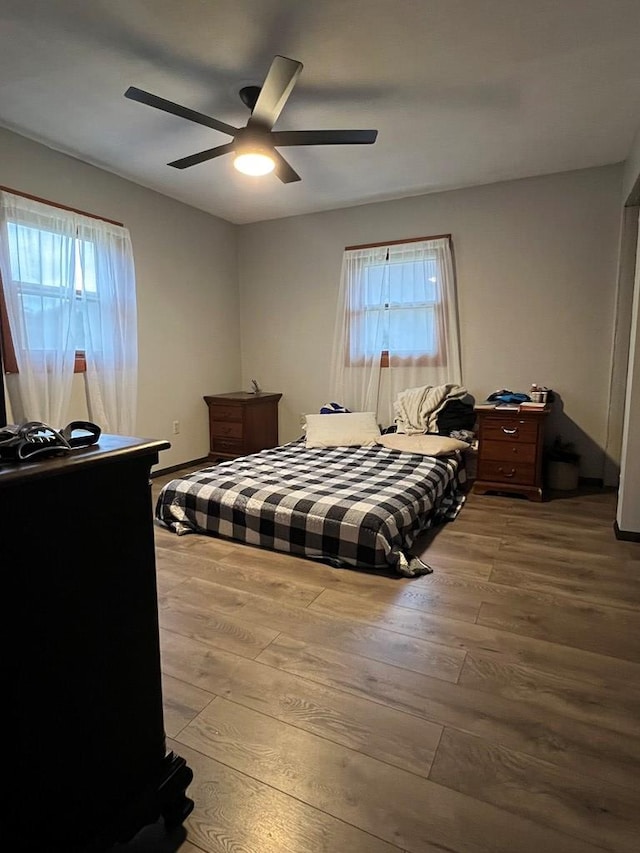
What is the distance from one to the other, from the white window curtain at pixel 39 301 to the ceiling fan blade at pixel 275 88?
68.8 inches

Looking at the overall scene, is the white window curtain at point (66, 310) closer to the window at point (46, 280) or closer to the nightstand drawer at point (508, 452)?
the window at point (46, 280)

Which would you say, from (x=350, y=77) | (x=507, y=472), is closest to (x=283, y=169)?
(x=350, y=77)

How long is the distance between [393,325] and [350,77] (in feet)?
7.58

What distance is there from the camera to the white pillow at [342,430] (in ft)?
13.6

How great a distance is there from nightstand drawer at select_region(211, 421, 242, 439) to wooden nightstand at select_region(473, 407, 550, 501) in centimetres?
233

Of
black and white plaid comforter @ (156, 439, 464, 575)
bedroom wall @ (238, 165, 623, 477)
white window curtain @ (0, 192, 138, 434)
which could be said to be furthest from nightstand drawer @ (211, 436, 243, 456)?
bedroom wall @ (238, 165, 623, 477)

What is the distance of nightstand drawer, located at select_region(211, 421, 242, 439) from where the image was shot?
4812 millimetres

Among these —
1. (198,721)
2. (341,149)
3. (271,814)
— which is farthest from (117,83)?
(271,814)

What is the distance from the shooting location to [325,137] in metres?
2.53

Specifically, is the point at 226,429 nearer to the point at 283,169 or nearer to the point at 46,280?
the point at 46,280

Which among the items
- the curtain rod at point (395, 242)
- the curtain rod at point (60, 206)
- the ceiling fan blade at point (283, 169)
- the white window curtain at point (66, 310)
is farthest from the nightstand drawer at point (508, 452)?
the curtain rod at point (60, 206)

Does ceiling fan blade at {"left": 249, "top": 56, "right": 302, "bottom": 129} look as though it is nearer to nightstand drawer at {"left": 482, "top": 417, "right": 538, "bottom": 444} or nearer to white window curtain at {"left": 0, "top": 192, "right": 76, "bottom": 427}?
white window curtain at {"left": 0, "top": 192, "right": 76, "bottom": 427}

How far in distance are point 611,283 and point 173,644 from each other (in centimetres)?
404

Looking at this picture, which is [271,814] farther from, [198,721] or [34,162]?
[34,162]
